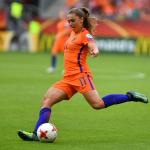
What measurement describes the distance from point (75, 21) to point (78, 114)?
3.54 m

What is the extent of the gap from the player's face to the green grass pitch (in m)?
1.65

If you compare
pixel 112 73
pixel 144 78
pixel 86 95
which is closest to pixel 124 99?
pixel 86 95

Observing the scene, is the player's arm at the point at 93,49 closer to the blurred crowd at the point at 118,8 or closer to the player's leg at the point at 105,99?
the player's leg at the point at 105,99

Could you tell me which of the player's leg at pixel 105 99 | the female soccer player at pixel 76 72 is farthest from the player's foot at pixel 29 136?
the player's leg at pixel 105 99

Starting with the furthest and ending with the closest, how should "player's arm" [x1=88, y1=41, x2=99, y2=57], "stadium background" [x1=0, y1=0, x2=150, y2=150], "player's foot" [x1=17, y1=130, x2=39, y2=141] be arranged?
"stadium background" [x1=0, y1=0, x2=150, y2=150], "player's foot" [x1=17, y1=130, x2=39, y2=141], "player's arm" [x1=88, y1=41, x2=99, y2=57]

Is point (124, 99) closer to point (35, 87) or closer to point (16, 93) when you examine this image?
point (16, 93)

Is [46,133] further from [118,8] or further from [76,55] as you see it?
[118,8]

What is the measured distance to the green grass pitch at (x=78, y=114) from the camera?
32.0 ft

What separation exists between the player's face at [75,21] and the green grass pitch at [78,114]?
64.9 inches

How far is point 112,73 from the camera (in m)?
23.5

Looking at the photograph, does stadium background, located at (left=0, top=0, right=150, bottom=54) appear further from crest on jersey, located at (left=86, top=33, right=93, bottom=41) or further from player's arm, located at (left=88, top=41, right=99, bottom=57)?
player's arm, located at (left=88, top=41, right=99, bottom=57)

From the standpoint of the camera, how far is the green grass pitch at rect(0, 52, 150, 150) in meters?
9.74

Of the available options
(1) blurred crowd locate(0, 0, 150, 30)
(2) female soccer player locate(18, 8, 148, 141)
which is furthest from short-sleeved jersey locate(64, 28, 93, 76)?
(1) blurred crowd locate(0, 0, 150, 30)

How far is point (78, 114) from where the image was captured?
1318 cm
